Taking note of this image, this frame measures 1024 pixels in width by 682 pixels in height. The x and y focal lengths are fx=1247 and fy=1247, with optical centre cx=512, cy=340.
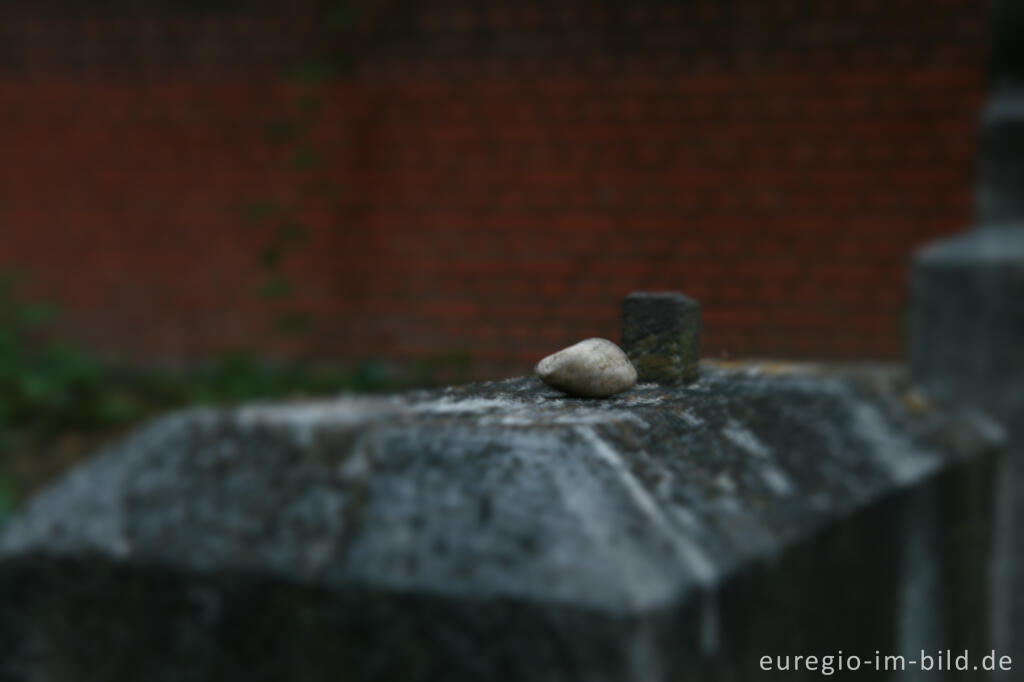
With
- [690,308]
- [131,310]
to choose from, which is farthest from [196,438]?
[131,310]

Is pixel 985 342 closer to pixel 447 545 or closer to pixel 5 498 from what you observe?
pixel 447 545

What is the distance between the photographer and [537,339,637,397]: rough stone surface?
1024mm

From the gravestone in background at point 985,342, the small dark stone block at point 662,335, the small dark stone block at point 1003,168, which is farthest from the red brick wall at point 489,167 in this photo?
the small dark stone block at point 662,335

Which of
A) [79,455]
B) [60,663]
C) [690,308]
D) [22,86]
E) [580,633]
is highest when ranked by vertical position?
[22,86]

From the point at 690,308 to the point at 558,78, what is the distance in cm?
389

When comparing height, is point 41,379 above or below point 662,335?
below

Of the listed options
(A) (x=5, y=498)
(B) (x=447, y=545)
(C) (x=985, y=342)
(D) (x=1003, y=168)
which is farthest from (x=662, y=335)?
(A) (x=5, y=498)

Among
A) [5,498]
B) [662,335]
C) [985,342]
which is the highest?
[662,335]

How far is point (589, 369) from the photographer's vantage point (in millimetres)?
1025

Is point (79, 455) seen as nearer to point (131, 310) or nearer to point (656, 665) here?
point (131, 310)

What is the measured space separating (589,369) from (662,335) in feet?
0.34

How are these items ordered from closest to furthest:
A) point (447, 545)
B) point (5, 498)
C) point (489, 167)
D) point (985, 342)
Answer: point (447, 545), point (985, 342), point (5, 498), point (489, 167)

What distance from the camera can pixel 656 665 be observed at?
81cm

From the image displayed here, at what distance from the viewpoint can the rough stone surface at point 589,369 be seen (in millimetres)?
1024
